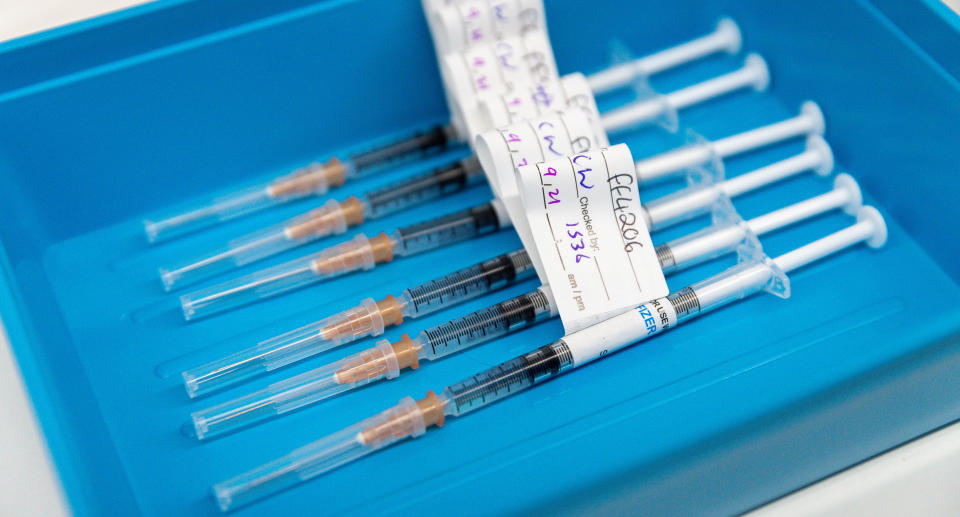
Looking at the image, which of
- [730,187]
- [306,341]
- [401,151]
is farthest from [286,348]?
[730,187]

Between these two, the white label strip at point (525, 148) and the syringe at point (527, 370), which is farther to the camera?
the white label strip at point (525, 148)

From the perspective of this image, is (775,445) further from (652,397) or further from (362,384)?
(362,384)

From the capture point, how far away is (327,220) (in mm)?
1212

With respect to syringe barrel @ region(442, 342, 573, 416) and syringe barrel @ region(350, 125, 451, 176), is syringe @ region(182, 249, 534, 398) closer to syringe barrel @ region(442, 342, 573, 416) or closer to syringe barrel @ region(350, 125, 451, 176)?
syringe barrel @ region(442, 342, 573, 416)

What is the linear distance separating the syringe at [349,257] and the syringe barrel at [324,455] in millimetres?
241

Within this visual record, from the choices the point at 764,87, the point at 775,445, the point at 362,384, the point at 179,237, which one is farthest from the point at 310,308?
the point at 764,87

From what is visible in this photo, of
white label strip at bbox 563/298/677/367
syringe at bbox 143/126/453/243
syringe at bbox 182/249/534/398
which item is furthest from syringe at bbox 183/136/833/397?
syringe at bbox 143/126/453/243

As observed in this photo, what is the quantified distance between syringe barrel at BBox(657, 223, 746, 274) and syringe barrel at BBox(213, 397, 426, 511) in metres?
0.39

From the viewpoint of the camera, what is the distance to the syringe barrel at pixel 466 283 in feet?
3.69

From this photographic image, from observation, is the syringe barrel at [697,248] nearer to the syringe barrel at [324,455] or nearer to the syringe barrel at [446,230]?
the syringe barrel at [446,230]

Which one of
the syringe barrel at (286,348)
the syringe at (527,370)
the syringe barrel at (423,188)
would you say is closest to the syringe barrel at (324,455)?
the syringe at (527,370)

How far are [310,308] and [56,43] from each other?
48cm

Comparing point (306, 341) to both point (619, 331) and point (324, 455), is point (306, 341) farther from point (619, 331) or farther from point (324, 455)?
point (619, 331)

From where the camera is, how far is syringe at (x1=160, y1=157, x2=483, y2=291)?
1184 millimetres
